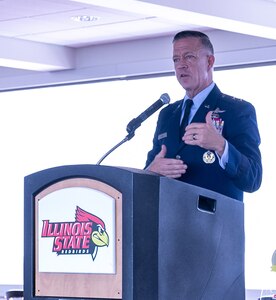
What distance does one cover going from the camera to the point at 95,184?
5.32 feet

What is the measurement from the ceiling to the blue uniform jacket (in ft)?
12.0

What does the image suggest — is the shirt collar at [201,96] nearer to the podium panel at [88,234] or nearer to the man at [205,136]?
the man at [205,136]

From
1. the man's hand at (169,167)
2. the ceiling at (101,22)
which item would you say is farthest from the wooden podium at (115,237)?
the ceiling at (101,22)

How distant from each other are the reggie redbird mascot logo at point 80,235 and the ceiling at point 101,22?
4.36 m

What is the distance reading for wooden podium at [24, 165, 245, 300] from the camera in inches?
61.9

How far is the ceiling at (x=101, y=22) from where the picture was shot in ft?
20.5

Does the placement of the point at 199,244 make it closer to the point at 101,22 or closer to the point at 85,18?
the point at 85,18

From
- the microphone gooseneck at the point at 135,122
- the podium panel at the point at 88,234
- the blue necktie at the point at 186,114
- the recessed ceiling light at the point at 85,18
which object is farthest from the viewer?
the recessed ceiling light at the point at 85,18

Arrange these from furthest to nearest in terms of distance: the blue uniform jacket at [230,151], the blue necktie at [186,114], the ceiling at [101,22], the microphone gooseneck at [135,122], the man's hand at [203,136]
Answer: the ceiling at [101,22]
the blue necktie at [186,114]
the microphone gooseneck at [135,122]
the blue uniform jacket at [230,151]
the man's hand at [203,136]

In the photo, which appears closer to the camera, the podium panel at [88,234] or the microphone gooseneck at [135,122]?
the podium panel at [88,234]

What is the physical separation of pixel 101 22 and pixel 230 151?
581 centimetres

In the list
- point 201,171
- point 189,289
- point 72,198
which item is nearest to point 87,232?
point 72,198

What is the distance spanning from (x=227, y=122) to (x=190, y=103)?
0.62ft

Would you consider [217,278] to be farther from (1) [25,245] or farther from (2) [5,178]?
(2) [5,178]
